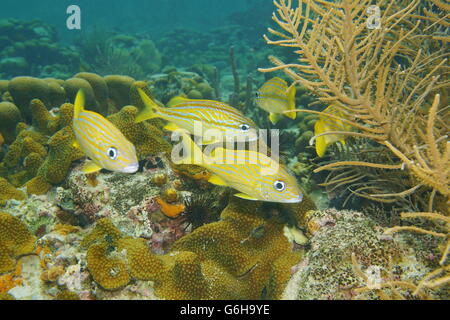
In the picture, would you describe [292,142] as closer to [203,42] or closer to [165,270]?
[165,270]

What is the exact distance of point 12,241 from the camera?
9.71ft

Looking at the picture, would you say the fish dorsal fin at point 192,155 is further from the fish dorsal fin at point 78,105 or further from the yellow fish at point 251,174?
the fish dorsal fin at point 78,105

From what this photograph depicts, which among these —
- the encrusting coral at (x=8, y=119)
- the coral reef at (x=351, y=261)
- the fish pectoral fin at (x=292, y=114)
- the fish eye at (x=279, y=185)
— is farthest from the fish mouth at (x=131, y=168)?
the encrusting coral at (x=8, y=119)

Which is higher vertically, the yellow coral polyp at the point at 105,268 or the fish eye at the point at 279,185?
the fish eye at the point at 279,185

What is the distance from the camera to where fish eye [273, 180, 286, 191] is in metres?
2.33

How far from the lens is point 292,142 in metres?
6.13

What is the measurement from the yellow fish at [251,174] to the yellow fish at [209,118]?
36cm

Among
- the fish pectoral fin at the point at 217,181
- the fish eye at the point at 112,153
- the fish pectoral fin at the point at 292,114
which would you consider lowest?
the fish pectoral fin at the point at 217,181

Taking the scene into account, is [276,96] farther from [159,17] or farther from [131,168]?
[159,17]

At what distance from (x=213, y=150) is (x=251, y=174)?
508 mm

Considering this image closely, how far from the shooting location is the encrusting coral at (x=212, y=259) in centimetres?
261
